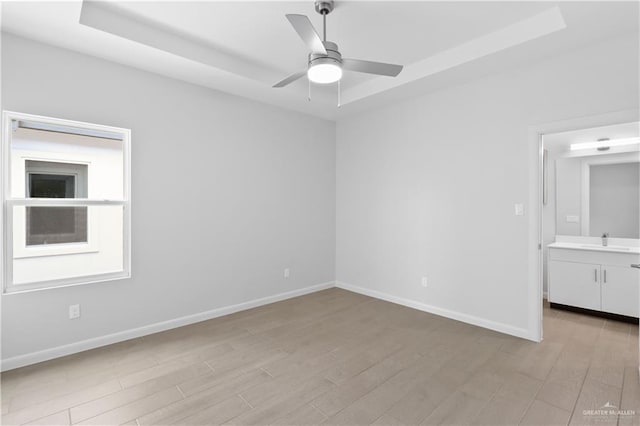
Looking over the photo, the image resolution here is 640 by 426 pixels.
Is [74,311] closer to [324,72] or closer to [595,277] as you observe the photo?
[324,72]

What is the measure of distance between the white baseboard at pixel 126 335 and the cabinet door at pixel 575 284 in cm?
347

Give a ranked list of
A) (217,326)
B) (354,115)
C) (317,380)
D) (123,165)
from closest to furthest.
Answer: (317,380)
(123,165)
(217,326)
(354,115)

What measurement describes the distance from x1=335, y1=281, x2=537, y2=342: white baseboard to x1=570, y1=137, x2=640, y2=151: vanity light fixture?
2.59 metres

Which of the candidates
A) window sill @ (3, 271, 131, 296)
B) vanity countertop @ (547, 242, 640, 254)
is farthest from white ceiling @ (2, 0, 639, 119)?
vanity countertop @ (547, 242, 640, 254)

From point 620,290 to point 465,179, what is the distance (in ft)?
6.92

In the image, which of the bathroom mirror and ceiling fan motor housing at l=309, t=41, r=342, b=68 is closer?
ceiling fan motor housing at l=309, t=41, r=342, b=68

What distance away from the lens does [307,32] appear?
2084 mm

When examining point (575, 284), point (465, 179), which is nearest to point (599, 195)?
point (575, 284)

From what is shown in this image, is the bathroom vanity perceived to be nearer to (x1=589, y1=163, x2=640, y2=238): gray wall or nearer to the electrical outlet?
(x1=589, y1=163, x2=640, y2=238): gray wall

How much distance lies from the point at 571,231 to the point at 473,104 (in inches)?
91.0

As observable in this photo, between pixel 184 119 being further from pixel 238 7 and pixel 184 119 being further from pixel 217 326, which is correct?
pixel 217 326

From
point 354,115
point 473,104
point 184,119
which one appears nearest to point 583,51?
point 473,104

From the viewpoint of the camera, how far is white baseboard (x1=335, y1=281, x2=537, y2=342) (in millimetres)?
3289

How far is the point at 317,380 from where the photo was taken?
249 cm
